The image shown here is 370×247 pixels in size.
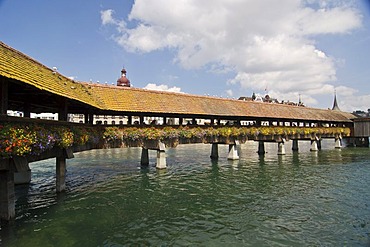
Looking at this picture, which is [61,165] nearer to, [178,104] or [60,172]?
[60,172]

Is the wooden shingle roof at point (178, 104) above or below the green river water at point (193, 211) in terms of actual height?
above

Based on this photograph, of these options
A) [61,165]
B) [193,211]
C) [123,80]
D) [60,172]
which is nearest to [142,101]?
[61,165]

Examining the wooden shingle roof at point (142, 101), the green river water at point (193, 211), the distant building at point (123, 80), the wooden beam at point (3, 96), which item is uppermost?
the distant building at point (123, 80)

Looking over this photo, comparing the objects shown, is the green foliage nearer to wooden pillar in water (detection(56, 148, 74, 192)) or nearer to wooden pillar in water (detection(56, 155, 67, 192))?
wooden pillar in water (detection(56, 148, 74, 192))

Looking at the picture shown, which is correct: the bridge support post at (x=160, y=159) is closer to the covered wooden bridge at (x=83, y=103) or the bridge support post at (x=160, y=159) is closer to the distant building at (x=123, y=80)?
the covered wooden bridge at (x=83, y=103)

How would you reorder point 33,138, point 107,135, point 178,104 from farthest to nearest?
point 178,104 → point 107,135 → point 33,138

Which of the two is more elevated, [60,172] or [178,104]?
[178,104]

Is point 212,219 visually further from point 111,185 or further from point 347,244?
point 111,185

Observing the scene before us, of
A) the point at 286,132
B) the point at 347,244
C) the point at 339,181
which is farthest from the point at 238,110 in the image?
the point at 347,244

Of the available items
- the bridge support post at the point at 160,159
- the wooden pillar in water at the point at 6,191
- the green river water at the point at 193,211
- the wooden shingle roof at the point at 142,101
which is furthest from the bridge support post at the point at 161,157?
the wooden pillar in water at the point at 6,191

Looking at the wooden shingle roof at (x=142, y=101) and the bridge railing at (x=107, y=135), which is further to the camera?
the wooden shingle roof at (x=142, y=101)

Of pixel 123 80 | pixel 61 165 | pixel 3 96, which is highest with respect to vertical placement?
pixel 123 80

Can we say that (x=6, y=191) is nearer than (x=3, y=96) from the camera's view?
No

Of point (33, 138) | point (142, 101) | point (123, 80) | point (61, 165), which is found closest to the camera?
point (33, 138)
